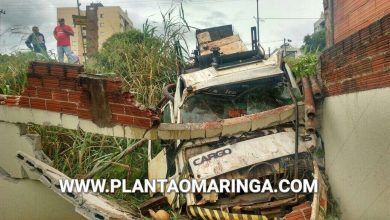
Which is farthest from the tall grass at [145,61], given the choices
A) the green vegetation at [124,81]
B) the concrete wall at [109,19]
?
the concrete wall at [109,19]

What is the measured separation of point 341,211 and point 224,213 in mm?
1492

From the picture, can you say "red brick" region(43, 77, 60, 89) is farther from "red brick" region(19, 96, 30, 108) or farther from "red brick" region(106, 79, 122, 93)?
"red brick" region(106, 79, 122, 93)

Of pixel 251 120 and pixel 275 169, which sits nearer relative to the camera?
pixel 275 169

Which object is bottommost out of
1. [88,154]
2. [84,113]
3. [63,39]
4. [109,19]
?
[88,154]

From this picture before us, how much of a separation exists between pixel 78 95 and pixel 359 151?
9.97 ft

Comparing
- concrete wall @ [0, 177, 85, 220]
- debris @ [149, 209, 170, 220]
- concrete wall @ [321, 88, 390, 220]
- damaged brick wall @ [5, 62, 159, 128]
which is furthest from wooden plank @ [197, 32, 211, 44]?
concrete wall @ [0, 177, 85, 220]

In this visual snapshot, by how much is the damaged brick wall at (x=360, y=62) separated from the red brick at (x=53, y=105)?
3.24 metres

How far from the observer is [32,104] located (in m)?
4.53

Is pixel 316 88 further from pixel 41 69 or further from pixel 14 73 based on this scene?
pixel 14 73

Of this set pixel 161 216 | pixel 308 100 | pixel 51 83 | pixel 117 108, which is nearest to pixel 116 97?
pixel 117 108

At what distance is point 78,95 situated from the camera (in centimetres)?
434

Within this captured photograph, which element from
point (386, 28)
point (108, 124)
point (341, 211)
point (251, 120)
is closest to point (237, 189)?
point (251, 120)

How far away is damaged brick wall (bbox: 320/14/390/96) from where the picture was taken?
10.7 ft

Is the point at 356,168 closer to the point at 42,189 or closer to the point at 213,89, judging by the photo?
the point at 213,89
